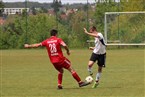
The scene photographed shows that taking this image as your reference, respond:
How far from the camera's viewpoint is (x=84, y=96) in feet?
48.5

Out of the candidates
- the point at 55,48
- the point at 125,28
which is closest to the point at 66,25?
the point at 125,28

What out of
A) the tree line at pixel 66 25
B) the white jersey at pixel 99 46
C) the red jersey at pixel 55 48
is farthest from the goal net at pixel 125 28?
the red jersey at pixel 55 48

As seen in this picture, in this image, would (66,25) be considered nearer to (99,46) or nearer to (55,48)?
(99,46)

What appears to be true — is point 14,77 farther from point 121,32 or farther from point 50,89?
point 121,32

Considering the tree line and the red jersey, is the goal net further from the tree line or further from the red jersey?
the red jersey

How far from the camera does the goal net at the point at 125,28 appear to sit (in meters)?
48.3

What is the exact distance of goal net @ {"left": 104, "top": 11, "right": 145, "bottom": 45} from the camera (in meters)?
48.3

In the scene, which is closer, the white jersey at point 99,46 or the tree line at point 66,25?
the white jersey at point 99,46

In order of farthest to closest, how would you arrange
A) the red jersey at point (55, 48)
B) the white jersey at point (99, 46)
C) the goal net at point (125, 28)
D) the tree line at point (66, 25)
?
1. the tree line at point (66, 25)
2. the goal net at point (125, 28)
3. the white jersey at point (99, 46)
4. the red jersey at point (55, 48)

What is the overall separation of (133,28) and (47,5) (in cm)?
1764

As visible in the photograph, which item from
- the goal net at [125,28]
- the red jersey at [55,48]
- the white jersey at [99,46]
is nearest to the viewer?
the red jersey at [55,48]

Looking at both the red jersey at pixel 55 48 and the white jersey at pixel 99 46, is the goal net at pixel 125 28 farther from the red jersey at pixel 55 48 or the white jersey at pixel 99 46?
the red jersey at pixel 55 48

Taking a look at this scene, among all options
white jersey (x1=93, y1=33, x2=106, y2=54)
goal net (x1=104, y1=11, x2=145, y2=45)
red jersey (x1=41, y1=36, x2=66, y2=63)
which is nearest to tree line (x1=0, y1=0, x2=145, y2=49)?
goal net (x1=104, y1=11, x2=145, y2=45)

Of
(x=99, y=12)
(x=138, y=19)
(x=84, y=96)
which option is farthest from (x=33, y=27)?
(x=84, y=96)
